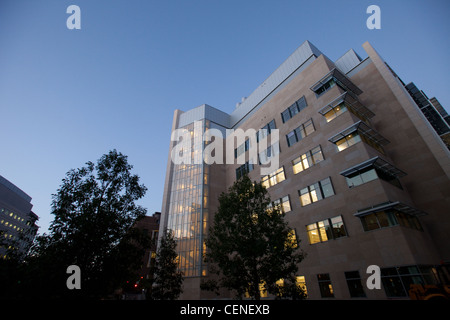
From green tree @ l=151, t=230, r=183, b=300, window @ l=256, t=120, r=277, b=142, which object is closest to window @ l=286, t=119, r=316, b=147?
window @ l=256, t=120, r=277, b=142

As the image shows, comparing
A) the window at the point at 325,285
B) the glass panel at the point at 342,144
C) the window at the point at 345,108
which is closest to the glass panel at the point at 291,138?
the window at the point at 345,108

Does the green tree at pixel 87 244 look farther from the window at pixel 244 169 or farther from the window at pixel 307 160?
the window at pixel 244 169

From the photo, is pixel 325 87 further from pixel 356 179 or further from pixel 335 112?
pixel 356 179

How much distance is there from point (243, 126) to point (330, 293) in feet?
108

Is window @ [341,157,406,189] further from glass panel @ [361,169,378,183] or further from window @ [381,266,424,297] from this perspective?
window @ [381,266,424,297]

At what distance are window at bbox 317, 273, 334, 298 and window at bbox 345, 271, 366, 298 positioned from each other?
2.01 m

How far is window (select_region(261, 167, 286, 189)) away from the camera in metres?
32.9

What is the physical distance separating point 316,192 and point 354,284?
33.1 ft

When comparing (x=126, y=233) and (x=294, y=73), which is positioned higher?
(x=294, y=73)

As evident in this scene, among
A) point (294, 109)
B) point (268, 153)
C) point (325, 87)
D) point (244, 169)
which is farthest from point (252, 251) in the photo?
point (244, 169)

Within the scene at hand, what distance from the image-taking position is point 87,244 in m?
12.6
